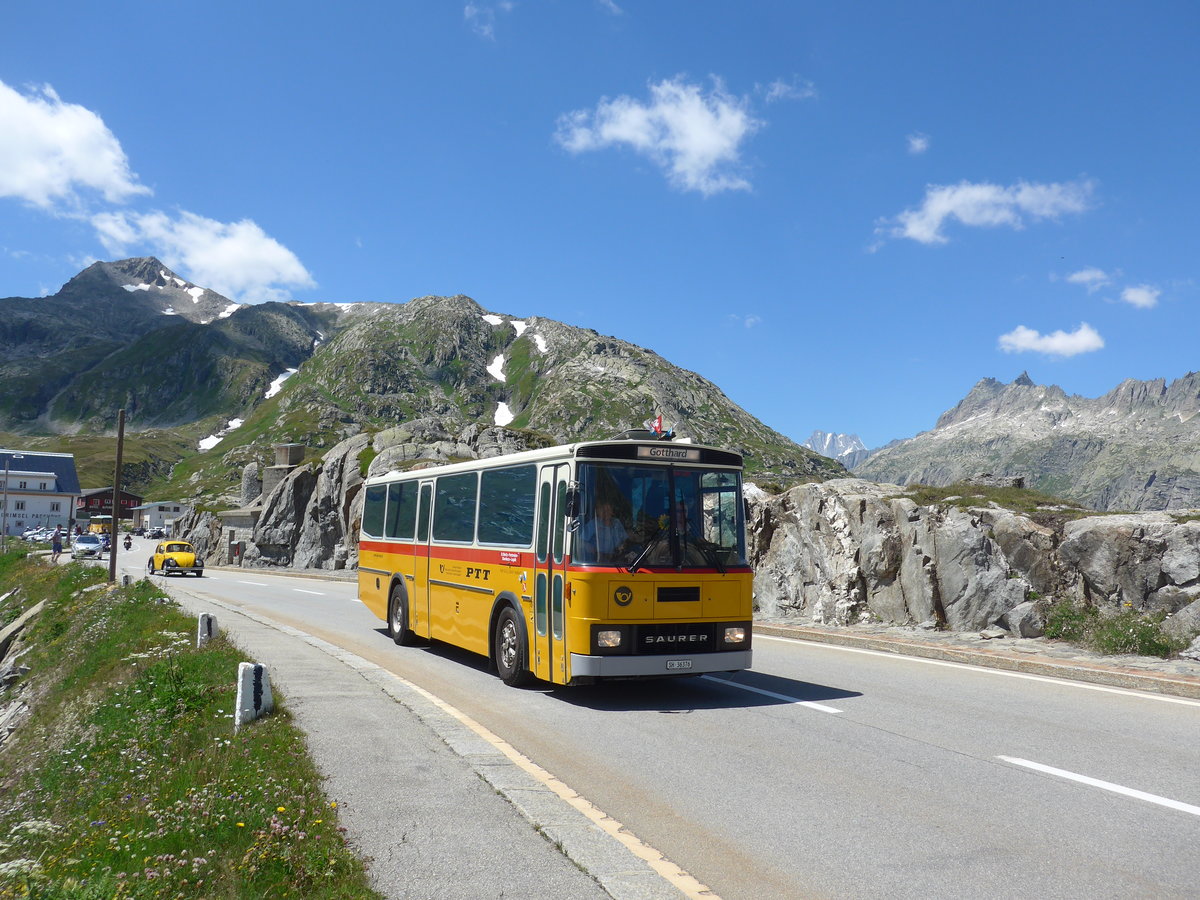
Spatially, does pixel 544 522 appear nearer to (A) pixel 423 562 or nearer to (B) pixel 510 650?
(B) pixel 510 650

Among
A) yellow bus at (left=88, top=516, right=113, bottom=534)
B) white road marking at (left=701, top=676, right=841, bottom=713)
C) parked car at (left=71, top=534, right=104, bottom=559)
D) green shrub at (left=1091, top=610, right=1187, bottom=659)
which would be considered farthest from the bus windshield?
yellow bus at (left=88, top=516, right=113, bottom=534)

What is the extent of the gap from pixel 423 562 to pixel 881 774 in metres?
9.66

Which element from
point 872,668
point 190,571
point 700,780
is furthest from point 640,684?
point 190,571

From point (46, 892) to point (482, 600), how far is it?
8.19 metres

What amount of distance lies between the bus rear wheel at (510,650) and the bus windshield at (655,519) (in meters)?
1.88

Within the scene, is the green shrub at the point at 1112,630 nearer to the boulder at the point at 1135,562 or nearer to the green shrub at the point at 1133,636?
the green shrub at the point at 1133,636

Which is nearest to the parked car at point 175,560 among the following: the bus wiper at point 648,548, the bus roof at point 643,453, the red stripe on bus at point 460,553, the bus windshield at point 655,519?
the red stripe on bus at point 460,553

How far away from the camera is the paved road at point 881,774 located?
516cm

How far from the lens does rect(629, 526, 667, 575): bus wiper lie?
33.3 feet

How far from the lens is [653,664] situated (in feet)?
33.3

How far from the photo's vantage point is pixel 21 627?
30.3 metres

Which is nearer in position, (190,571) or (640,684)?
(640,684)

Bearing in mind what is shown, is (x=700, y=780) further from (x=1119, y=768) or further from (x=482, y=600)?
(x=482, y=600)

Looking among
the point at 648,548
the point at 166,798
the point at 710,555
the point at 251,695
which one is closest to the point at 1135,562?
the point at 710,555
